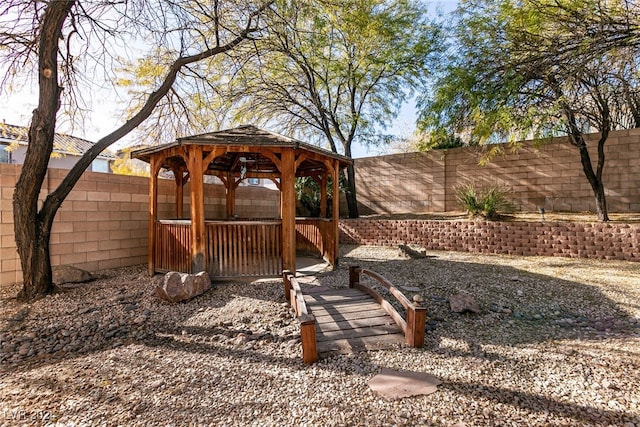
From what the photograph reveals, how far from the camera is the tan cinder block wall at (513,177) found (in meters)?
8.15

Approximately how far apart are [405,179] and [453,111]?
3291 millimetres

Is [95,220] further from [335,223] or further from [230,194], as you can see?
[335,223]

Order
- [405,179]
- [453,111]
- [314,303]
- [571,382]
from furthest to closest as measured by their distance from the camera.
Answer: [405,179] → [453,111] → [314,303] → [571,382]

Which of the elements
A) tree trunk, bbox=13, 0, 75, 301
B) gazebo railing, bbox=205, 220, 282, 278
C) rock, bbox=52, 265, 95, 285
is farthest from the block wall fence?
tree trunk, bbox=13, 0, 75, 301

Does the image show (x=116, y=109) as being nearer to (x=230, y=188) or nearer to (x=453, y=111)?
(x=230, y=188)

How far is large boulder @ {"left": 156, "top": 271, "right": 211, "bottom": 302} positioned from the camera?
14.7 feet

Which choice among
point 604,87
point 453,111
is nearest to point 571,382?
point 453,111

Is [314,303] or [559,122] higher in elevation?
[559,122]

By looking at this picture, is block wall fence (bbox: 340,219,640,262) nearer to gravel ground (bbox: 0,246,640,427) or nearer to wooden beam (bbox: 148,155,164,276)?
gravel ground (bbox: 0,246,640,427)

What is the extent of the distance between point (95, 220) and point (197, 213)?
2.49 meters

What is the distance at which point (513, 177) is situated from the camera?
9508 millimetres

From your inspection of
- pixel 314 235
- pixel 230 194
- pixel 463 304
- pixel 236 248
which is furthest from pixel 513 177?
pixel 236 248

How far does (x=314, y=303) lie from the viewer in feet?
14.1

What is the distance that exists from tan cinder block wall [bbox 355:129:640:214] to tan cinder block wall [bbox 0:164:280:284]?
6877 mm
